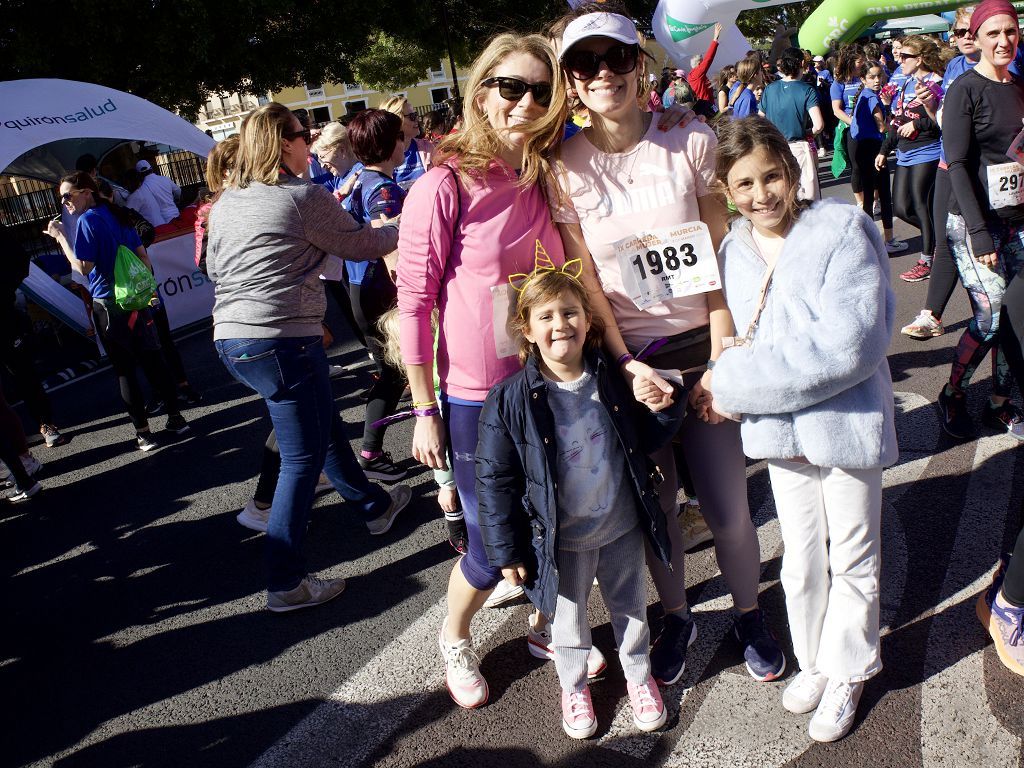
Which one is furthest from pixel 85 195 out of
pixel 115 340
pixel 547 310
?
pixel 547 310

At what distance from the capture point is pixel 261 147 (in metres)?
3.04

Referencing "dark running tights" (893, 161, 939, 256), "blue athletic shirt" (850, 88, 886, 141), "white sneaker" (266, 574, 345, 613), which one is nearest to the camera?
"white sneaker" (266, 574, 345, 613)

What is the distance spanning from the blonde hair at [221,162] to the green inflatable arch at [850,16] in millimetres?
21504

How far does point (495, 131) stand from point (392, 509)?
235 centimetres

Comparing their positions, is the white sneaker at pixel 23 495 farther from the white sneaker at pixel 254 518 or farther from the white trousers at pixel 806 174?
the white trousers at pixel 806 174

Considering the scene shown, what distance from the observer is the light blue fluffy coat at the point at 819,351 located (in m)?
2.12

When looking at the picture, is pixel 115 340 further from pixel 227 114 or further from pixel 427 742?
pixel 227 114

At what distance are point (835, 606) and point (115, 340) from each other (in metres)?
5.06

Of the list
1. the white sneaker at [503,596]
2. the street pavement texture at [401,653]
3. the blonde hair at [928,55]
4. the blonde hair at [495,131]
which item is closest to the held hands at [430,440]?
the blonde hair at [495,131]

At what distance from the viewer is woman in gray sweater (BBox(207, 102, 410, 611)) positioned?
10.1 feet

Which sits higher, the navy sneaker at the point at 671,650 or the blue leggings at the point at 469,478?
the blue leggings at the point at 469,478

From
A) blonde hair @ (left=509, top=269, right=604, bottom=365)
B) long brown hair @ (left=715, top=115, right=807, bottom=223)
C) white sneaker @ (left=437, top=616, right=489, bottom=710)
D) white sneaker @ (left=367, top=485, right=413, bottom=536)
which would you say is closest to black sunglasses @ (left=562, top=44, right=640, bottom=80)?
long brown hair @ (left=715, top=115, right=807, bottom=223)

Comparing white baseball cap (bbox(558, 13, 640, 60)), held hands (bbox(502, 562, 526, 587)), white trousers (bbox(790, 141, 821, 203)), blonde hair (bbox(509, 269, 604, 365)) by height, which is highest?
white baseball cap (bbox(558, 13, 640, 60))

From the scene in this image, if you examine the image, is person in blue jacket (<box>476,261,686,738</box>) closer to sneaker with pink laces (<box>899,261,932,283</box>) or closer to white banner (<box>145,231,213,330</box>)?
sneaker with pink laces (<box>899,261,932,283</box>)
